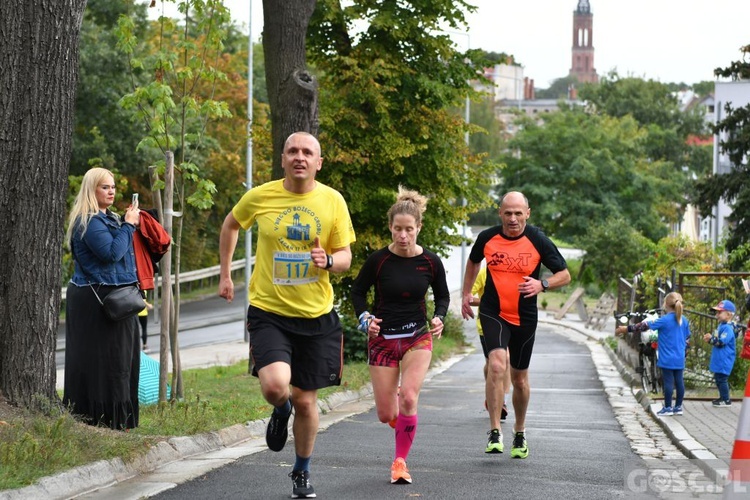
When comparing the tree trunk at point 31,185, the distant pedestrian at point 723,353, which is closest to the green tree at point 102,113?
the distant pedestrian at point 723,353

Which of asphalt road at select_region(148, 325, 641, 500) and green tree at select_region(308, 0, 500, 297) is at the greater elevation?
green tree at select_region(308, 0, 500, 297)

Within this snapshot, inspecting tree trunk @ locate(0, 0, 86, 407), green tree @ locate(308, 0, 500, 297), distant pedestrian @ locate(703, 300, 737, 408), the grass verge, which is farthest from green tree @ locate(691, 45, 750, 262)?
tree trunk @ locate(0, 0, 86, 407)

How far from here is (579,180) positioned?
74.0 meters

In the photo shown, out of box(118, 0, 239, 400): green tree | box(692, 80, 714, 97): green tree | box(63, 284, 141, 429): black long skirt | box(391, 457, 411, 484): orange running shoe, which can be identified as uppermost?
box(692, 80, 714, 97): green tree

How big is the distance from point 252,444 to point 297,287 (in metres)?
3.17

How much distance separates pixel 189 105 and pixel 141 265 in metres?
2.58

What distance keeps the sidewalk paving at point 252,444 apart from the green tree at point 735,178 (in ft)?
70.6

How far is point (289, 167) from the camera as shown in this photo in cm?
732

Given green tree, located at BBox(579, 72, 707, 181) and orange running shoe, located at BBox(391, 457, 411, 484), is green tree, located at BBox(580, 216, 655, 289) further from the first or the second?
orange running shoe, located at BBox(391, 457, 411, 484)

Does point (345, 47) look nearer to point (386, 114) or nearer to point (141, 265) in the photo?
point (386, 114)

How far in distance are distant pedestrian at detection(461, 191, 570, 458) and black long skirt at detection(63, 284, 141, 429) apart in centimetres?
272

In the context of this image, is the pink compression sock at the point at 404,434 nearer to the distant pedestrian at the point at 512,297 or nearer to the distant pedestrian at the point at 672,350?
the distant pedestrian at the point at 512,297

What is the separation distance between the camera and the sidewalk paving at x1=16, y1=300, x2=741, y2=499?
284 inches

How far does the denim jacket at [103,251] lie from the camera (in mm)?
9000
